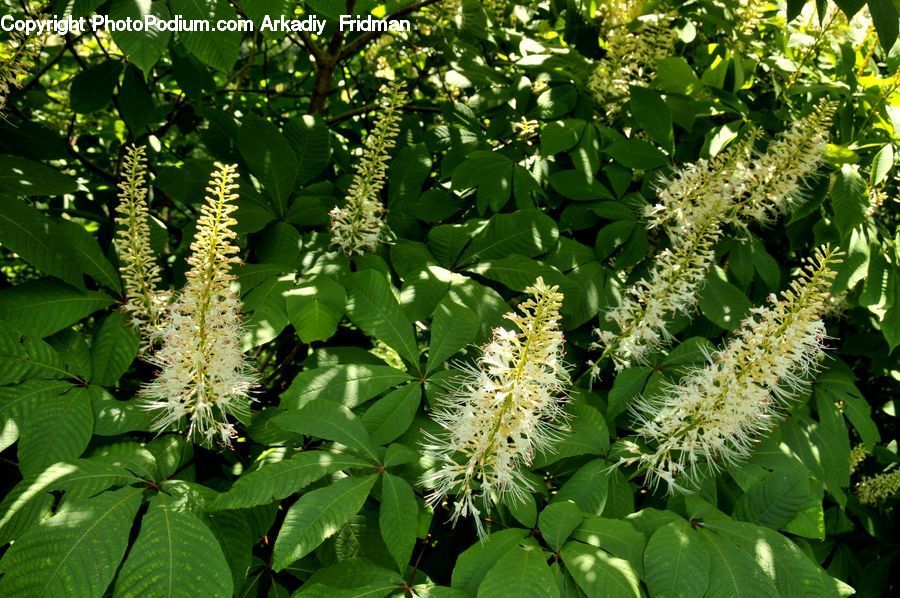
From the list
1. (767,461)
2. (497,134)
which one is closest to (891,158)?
(767,461)

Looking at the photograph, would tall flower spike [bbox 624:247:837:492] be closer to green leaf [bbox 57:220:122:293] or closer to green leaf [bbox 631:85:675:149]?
green leaf [bbox 631:85:675:149]

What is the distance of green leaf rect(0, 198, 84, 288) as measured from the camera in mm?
2125

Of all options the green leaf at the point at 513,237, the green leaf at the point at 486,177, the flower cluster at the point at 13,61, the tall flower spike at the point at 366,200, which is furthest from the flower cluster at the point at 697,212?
the flower cluster at the point at 13,61

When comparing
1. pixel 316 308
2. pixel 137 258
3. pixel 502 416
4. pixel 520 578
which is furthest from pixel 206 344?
pixel 520 578

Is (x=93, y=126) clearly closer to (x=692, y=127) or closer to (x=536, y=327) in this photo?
(x=692, y=127)

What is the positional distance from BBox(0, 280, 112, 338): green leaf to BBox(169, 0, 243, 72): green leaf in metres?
0.82

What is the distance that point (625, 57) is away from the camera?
133 inches

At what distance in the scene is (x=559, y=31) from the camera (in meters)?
3.97

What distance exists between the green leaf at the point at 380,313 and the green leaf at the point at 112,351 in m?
0.64

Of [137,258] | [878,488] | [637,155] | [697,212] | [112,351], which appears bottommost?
[878,488]

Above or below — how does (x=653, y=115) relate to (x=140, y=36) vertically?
below

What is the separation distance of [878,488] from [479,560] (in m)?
2.83

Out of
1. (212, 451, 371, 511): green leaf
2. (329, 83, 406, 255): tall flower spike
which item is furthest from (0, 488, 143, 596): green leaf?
(329, 83, 406, 255): tall flower spike

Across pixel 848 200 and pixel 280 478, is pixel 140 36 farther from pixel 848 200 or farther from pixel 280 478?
pixel 848 200
